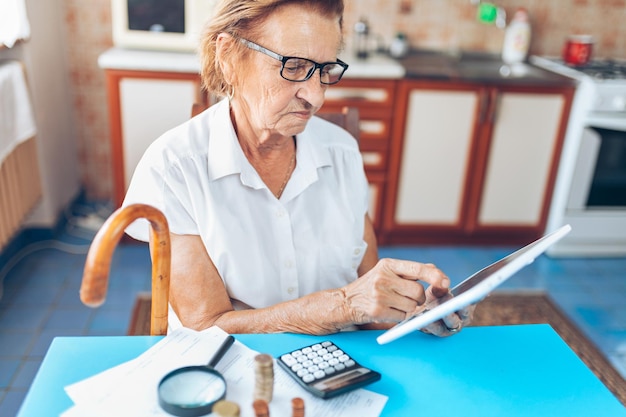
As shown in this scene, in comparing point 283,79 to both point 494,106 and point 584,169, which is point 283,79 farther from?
point 584,169

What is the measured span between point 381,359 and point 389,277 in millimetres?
132

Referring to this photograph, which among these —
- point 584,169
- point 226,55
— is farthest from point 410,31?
point 226,55

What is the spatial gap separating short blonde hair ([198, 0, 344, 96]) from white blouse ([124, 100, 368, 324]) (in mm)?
124

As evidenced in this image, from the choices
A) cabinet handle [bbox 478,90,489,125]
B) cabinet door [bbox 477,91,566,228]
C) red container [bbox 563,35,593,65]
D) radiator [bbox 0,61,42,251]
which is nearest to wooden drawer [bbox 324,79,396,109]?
cabinet handle [bbox 478,90,489,125]

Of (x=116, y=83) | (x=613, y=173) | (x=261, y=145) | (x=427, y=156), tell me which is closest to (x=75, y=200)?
(x=116, y=83)

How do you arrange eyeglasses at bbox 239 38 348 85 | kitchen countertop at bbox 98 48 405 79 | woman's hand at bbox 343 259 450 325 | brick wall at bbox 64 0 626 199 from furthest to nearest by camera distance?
1. brick wall at bbox 64 0 626 199
2. kitchen countertop at bbox 98 48 405 79
3. eyeglasses at bbox 239 38 348 85
4. woman's hand at bbox 343 259 450 325

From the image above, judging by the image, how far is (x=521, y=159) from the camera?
2834 millimetres

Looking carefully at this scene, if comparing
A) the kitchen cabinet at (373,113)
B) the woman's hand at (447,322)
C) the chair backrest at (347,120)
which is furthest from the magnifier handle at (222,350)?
the kitchen cabinet at (373,113)

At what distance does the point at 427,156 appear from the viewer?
9.10 feet

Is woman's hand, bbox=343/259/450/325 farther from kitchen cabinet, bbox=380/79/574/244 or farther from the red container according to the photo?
the red container

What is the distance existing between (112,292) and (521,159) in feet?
6.59

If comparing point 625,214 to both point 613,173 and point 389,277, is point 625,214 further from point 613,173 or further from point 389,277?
point 389,277

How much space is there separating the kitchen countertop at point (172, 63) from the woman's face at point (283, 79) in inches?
52.9

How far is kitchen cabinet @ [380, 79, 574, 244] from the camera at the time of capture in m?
2.69
